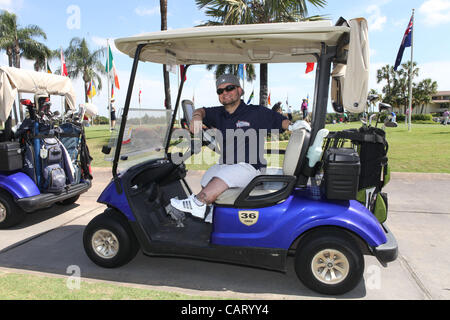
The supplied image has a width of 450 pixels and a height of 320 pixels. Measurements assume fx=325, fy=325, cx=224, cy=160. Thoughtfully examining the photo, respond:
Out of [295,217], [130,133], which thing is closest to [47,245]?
[130,133]

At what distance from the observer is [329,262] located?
2.49 metres

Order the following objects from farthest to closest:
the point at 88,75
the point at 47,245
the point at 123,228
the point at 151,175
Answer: the point at 88,75
the point at 47,245
the point at 151,175
the point at 123,228

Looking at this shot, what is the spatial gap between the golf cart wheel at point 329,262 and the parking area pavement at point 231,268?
112 mm

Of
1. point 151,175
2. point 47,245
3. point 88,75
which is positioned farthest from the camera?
point 88,75

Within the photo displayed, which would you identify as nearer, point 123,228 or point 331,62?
point 331,62

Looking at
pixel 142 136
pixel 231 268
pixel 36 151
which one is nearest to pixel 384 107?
pixel 231 268

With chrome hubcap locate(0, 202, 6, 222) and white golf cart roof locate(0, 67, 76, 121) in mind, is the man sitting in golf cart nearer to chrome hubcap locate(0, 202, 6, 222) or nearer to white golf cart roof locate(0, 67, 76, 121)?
white golf cart roof locate(0, 67, 76, 121)

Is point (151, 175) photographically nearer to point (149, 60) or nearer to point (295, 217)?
point (149, 60)

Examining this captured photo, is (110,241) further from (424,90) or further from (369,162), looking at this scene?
(424,90)

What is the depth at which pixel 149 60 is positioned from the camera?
338 centimetres

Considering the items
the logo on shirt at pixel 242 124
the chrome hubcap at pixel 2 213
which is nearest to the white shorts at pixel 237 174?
the logo on shirt at pixel 242 124

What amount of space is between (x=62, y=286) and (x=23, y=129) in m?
2.50

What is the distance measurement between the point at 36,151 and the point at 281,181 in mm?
3328

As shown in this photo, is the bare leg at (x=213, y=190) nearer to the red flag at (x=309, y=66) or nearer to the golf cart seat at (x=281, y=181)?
the golf cart seat at (x=281, y=181)
